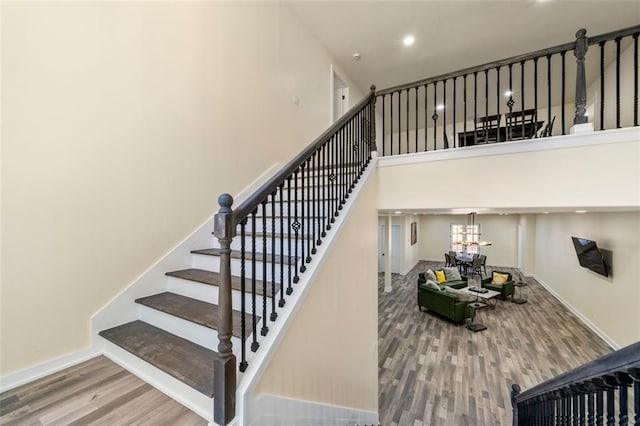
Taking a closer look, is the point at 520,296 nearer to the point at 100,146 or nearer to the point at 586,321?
the point at 586,321

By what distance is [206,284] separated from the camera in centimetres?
203

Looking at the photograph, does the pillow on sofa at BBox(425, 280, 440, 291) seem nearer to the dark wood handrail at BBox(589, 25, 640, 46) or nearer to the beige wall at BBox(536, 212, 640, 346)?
the beige wall at BBox(536, 212, 640, 346)

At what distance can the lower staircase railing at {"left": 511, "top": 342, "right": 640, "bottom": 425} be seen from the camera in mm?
826

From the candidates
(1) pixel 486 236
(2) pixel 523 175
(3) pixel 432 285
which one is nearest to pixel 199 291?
(2) pixel 523 175

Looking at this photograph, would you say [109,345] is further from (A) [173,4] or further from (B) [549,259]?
(B) [549,259]

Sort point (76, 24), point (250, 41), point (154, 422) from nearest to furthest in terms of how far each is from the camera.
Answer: point (154, 422)
point (76, 24)
point (250, 41)

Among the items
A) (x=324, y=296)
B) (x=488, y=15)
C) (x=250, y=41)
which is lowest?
(x=324, y=296)

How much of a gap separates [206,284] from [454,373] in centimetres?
448

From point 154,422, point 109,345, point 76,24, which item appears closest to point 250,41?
point 76,24

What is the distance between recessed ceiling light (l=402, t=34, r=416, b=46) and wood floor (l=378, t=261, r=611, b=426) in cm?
578

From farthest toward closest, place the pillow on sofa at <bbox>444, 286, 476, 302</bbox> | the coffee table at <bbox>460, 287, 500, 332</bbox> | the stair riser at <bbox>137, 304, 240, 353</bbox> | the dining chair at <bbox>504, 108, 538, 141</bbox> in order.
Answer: the pillow on sofa at <bbox>444, 286, 476, 302</bbox>, the coffee table at <bbox>460, 287, 500, 332</bbox>, the dining chair at <bbox>504, 108, 538, 141</bbox>, the stair riser at <bbox>137, 304, 240, 353</bbox>

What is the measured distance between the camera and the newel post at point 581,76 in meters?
2.31

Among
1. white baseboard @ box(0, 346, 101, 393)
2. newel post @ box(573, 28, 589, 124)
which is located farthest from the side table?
white baseboard @ box(0, 346, 101, 393)

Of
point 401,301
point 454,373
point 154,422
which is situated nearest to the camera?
point 154,422
